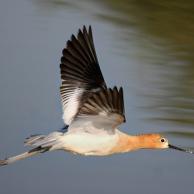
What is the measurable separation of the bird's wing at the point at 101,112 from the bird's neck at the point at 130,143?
0.21m

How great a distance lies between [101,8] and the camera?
8.33 m

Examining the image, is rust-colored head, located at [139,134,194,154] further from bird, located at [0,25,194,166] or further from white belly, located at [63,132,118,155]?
white belly, located at [63,132,118,155]

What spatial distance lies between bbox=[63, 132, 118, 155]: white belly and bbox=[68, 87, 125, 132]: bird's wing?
0.13 ft

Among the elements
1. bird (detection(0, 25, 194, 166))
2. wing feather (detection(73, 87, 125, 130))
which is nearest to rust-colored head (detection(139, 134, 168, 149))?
bird (detection(0, 25, 194, 166))

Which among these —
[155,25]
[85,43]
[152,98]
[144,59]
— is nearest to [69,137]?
[85,43]

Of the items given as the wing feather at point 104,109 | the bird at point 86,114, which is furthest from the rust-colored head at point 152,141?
the wing feather at point 104,109

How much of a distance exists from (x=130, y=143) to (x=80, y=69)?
48cm

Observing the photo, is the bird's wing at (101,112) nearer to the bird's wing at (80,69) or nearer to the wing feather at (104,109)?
the wing feather at (104,109)

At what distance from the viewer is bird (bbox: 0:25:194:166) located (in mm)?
5234

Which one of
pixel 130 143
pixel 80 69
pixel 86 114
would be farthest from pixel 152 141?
pixel 86 114

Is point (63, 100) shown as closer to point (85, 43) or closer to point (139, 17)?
point (85, 43)

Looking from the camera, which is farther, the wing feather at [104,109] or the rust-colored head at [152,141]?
the rust-colored head at [152,141]

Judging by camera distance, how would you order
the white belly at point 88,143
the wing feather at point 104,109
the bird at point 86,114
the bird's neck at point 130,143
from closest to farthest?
1. the wing feather at point 104,109
2. the bird at point 86,114
3. the white belly at point 88,143
4. the bird's neck at point 130,143

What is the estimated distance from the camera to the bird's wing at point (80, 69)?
571 cm
